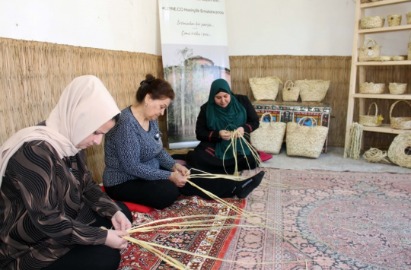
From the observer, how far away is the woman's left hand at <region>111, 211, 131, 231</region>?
5.14 ft

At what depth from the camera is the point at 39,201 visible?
120cm

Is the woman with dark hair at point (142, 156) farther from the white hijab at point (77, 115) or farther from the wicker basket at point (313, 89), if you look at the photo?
the wicker basket at point (313, 89)

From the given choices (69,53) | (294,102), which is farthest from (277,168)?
(69,53)

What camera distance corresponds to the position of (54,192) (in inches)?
50.1

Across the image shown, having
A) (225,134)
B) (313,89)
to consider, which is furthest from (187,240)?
(313,89)

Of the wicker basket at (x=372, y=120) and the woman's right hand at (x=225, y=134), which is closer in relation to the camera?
the woman's right hand at (x=225, y=134)

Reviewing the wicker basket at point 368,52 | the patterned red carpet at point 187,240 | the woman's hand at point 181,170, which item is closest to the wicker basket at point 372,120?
the wicker basket at point 368,52

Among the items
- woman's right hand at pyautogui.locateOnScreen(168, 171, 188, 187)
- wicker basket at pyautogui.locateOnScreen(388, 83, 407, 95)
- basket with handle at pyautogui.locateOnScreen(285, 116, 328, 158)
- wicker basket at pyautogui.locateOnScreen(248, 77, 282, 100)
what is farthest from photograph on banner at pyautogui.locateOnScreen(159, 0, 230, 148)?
wicker basket at pyautogui.locateOnScreen(388, 83, 407, 95)

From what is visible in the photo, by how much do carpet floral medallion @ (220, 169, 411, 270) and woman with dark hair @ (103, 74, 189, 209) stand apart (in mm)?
571

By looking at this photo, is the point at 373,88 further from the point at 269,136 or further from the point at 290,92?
the point at 269,136

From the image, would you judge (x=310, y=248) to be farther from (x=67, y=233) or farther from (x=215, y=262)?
(x=67, y=233)

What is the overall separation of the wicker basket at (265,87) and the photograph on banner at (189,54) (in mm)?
424

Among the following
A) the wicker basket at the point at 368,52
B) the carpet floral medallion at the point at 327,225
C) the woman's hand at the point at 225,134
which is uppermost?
the wicker basket at the point at 368,52

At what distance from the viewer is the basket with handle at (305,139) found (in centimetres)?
366
